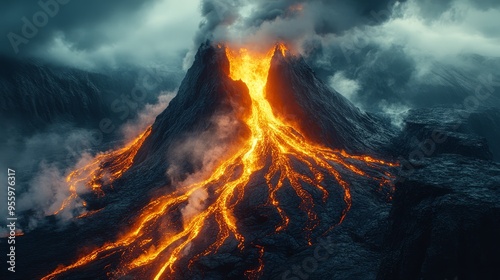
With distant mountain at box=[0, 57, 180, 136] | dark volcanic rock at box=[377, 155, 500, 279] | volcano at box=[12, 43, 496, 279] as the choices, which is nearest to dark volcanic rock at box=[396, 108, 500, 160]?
volcano at box=[12, 43, 496, 279]

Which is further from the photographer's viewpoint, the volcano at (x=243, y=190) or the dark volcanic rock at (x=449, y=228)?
the volcano at (x=243, y=190)

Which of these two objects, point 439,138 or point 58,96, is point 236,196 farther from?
point 58,96

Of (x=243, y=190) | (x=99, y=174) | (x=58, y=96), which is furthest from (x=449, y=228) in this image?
(x=58, y=96)

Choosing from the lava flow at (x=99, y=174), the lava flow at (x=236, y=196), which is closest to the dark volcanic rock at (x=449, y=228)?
the lava flow at (x=236, y=196)

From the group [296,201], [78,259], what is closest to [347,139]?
[296,201]

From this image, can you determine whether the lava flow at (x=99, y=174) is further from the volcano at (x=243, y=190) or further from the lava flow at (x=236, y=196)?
the lava flow at (x=236, y=196)

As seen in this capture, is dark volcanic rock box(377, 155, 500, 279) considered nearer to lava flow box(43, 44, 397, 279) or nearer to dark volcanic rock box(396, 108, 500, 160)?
lava flow box(43, 44, 397, 279)

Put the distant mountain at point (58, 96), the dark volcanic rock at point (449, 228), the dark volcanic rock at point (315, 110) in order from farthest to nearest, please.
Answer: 1. the distant mountain at point (58, 96)
2. the dark volcanic rock at point (315, 110)
3. the dark volcanic rock at point (449, 228)

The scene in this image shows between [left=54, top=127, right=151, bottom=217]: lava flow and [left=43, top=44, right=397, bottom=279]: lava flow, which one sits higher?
[left=54, top=127, right=151, bottom=217]: lava flow
